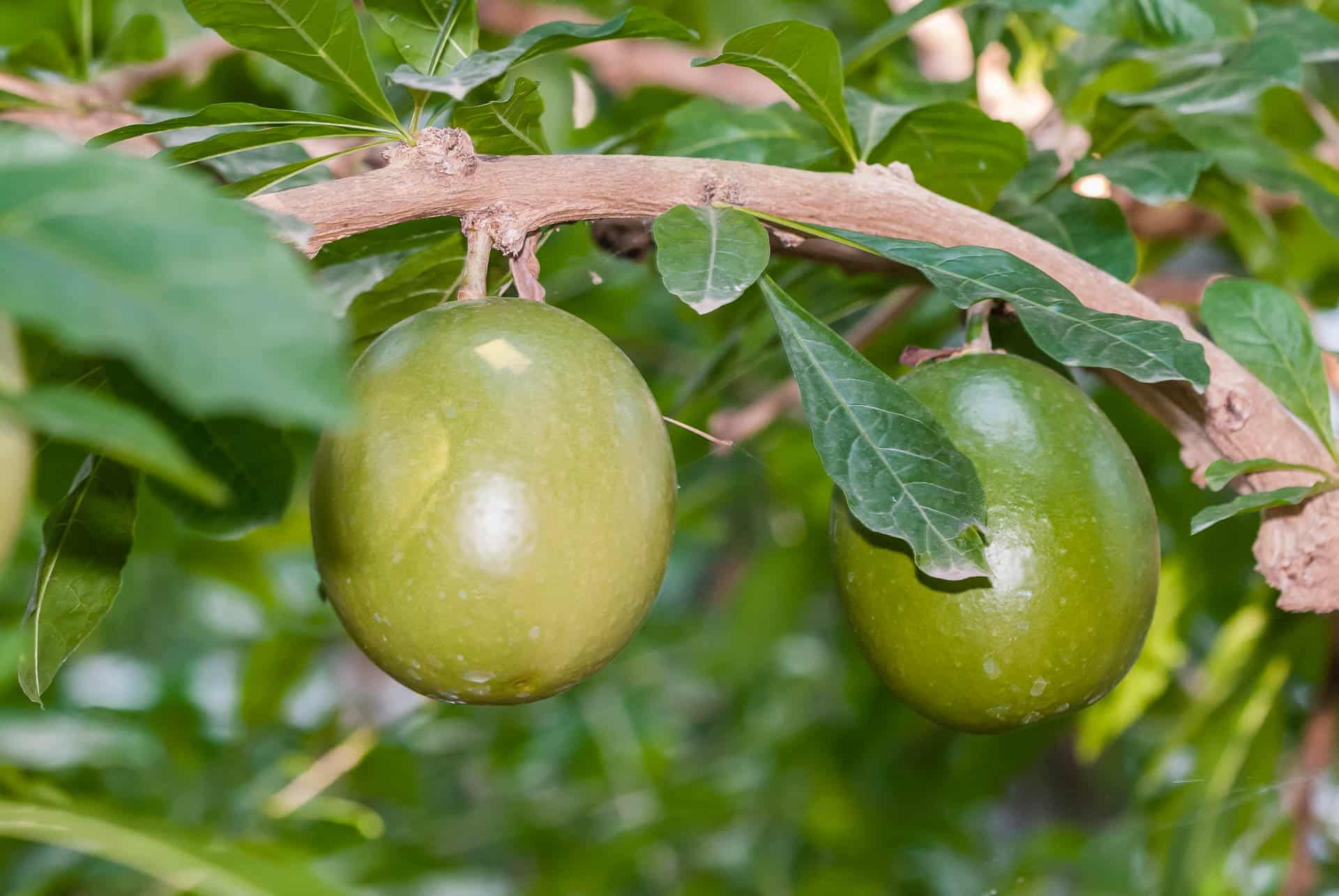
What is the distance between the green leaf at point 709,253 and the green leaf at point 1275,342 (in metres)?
0.38

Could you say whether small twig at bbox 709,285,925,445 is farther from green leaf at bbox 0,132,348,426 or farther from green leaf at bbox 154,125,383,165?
green leaf at bbox 0,132,348,426

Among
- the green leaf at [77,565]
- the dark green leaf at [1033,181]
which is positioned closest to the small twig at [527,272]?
the green leaf at [77,565]

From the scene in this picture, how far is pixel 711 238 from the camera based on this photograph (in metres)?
0.68

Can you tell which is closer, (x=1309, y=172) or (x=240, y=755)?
(x=1309, y=172)

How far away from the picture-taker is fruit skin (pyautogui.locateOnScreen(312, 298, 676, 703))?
61 centimetres

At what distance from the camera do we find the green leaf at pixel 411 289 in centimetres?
85

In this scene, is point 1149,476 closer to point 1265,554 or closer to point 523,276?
point 1265,554

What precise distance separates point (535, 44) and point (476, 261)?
133 millimetres

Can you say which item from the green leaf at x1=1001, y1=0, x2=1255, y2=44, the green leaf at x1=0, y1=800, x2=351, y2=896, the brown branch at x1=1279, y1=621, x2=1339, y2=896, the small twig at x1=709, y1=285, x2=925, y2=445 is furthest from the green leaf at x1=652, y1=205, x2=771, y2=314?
the brown branch at x1=1279, y1=621, x2=1339, y2=896

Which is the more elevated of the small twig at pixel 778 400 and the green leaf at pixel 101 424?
the green leaf at pixel 101 424

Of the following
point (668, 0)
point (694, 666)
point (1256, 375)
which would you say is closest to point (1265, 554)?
point (1256, 375)

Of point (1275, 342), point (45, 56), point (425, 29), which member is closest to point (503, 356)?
point (425, 29)

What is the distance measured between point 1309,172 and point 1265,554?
0.63 metres

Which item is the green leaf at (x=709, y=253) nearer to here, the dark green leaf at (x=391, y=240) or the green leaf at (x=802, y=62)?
the green leaf at (x=802, y=62)
